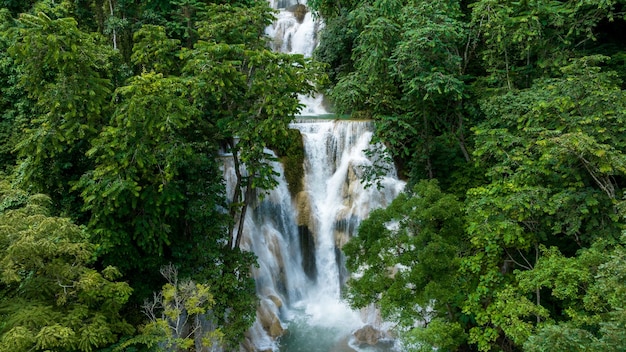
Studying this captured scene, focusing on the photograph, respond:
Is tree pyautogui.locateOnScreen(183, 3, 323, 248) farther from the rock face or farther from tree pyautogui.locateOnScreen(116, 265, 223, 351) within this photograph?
the rock face

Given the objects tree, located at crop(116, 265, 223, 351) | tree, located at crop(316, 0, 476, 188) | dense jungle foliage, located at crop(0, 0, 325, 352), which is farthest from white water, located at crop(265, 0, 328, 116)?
tree, located at crop(116, 265, 223, 351)

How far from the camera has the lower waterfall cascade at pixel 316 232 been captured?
13562 millimetres

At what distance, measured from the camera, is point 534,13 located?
9797 millimetres

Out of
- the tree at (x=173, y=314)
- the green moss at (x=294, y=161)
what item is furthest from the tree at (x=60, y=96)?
the green moss at (x=294, y=161)

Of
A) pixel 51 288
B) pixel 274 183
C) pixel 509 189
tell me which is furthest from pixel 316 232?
pixel 51 288

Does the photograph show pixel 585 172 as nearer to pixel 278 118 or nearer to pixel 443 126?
pixel 443 126

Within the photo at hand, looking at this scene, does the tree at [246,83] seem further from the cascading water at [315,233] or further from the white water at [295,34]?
the white water at [295,34]

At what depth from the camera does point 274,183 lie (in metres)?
10.5

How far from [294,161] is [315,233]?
9.22ft

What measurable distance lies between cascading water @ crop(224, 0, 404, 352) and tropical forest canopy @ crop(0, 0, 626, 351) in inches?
115

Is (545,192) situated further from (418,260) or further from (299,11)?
(299,11)

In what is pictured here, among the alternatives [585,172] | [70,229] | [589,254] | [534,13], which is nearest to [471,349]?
[589,254]

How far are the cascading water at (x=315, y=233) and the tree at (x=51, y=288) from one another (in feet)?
18.6

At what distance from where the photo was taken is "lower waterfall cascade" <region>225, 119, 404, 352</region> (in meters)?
13.6
